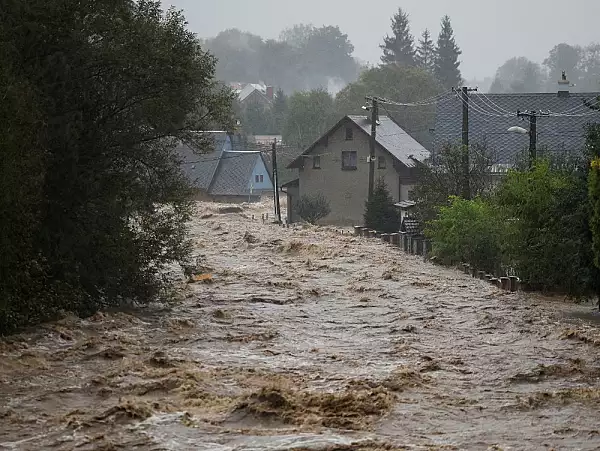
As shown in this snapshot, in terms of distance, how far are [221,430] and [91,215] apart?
10925 millimetres

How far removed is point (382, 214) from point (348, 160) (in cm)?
1083

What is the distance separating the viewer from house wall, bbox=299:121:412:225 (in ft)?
199

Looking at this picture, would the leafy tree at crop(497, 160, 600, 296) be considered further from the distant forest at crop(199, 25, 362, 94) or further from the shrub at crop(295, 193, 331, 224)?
the distant forest at crop(199, 25, 362, 94)

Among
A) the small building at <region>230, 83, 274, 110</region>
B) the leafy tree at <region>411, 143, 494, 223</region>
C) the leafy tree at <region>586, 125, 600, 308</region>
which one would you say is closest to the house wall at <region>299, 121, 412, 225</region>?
the leafy tree at <region>411, 143, 494, 223</region>

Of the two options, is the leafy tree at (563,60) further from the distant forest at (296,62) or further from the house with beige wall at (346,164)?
the house with beige wall at (346,164)

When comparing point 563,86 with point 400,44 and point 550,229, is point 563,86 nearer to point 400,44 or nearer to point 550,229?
point 550,229

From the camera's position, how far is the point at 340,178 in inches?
2426

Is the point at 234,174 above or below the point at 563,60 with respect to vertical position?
below

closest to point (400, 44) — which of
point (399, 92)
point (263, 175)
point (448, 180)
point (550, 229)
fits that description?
point (399, 92)

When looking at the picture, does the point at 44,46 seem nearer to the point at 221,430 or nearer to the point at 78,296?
the point at 78,296

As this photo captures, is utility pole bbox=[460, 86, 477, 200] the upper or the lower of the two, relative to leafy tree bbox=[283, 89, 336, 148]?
lower

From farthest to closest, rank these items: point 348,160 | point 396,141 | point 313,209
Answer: point 348,160 → point 396,141 → point 313,209

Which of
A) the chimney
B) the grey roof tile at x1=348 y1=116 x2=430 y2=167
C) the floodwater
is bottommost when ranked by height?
the floodwater

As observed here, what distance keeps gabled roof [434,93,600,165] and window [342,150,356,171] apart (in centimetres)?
590
